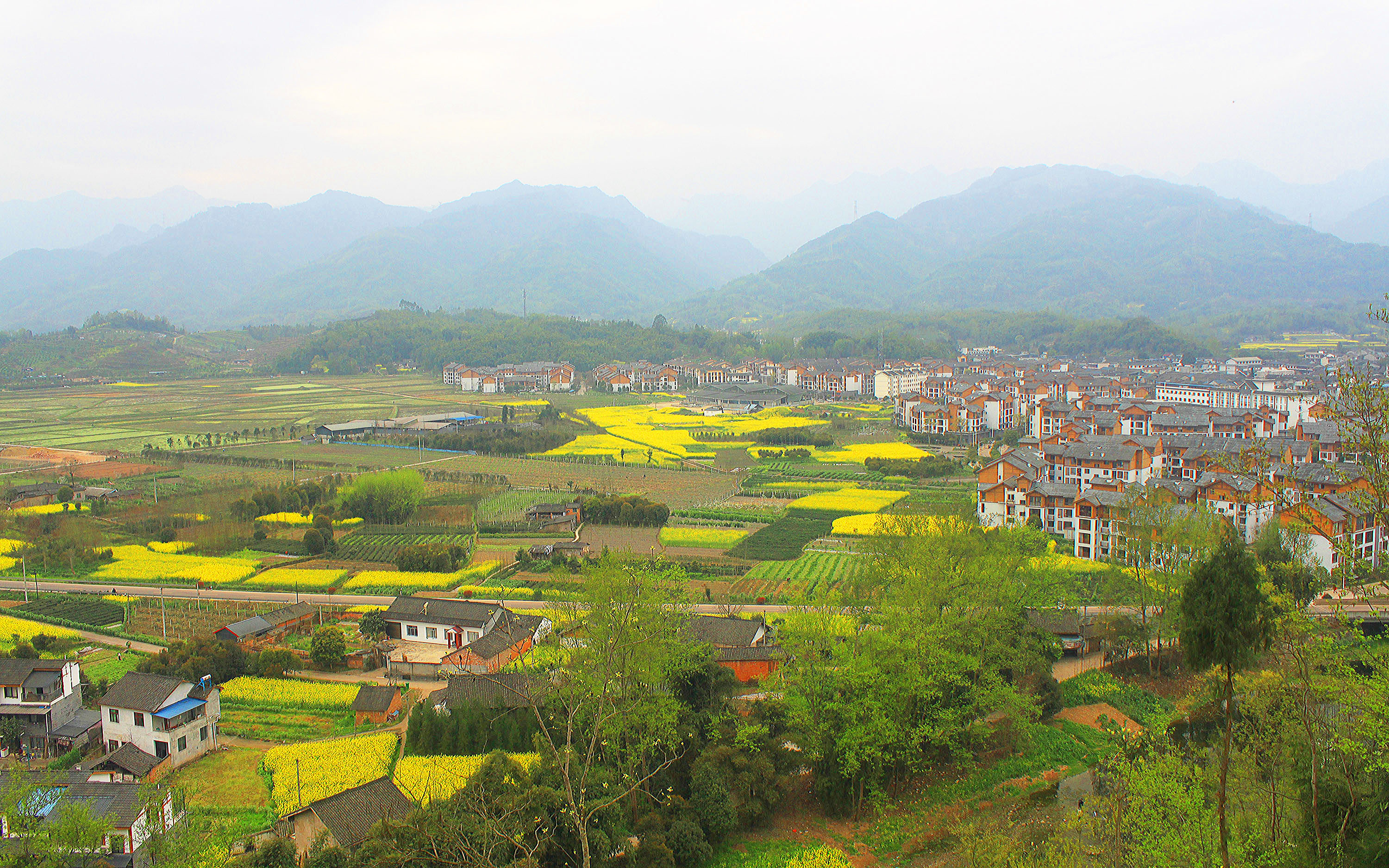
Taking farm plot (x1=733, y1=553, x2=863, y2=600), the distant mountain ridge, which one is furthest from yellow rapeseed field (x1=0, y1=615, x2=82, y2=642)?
the distant mountain ridge

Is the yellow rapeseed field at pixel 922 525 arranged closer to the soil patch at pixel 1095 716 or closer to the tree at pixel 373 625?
the soil patch at pixel 1095 716

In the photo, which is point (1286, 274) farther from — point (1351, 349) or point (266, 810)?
point (266, 810)

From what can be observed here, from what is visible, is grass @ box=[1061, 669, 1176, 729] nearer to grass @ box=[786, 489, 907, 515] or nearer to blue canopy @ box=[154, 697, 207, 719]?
grass @ box=[786, 489, 907, 515]

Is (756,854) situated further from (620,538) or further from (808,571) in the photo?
(620,538)

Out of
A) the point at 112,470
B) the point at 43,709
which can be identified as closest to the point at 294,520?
the point at 112,470

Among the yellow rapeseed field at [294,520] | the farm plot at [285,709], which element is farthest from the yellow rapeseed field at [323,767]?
the yellow rapeseed field at [294,520]

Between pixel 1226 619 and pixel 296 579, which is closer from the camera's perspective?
pixel 1226 619
